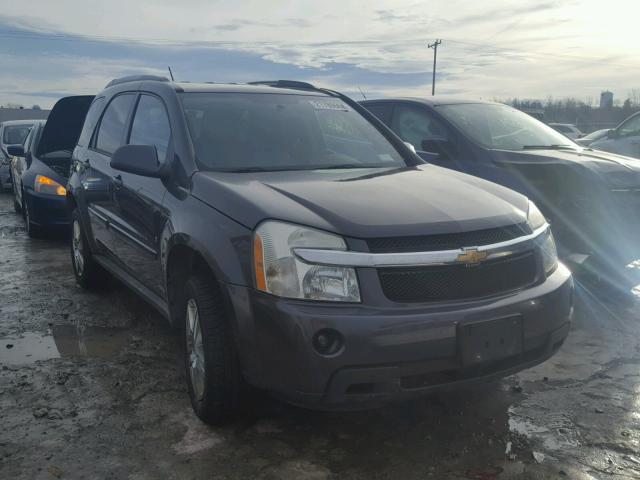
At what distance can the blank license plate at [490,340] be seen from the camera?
108 inches

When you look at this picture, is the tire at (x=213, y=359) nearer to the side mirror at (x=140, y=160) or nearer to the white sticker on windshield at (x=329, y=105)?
the side mirror at (x=140, y=160)

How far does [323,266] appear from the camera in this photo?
271 centimetres

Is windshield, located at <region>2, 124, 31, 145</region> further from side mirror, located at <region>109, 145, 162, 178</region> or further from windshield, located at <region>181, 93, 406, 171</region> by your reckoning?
side mirror, located at <region>109, 145, 162, 178</region>

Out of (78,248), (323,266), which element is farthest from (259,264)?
(78,248)

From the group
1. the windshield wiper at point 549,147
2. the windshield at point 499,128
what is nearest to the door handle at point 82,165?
the windshield at point 499,128

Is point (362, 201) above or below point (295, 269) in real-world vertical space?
above

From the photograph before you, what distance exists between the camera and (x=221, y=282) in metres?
2.96

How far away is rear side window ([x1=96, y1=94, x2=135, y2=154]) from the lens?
4.82 metres

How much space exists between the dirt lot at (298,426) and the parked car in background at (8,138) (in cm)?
1147

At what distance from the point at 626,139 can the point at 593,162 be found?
6.58 meters

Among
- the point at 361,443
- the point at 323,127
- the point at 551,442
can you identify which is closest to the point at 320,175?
the point at 323,127

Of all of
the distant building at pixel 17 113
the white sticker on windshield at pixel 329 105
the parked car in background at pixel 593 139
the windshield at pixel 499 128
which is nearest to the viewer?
the white sticker on windshield at pixel 329 105

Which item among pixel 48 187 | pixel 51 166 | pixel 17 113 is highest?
pixel 51 166

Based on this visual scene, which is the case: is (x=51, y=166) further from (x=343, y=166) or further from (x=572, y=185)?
(x=572, y=185)
